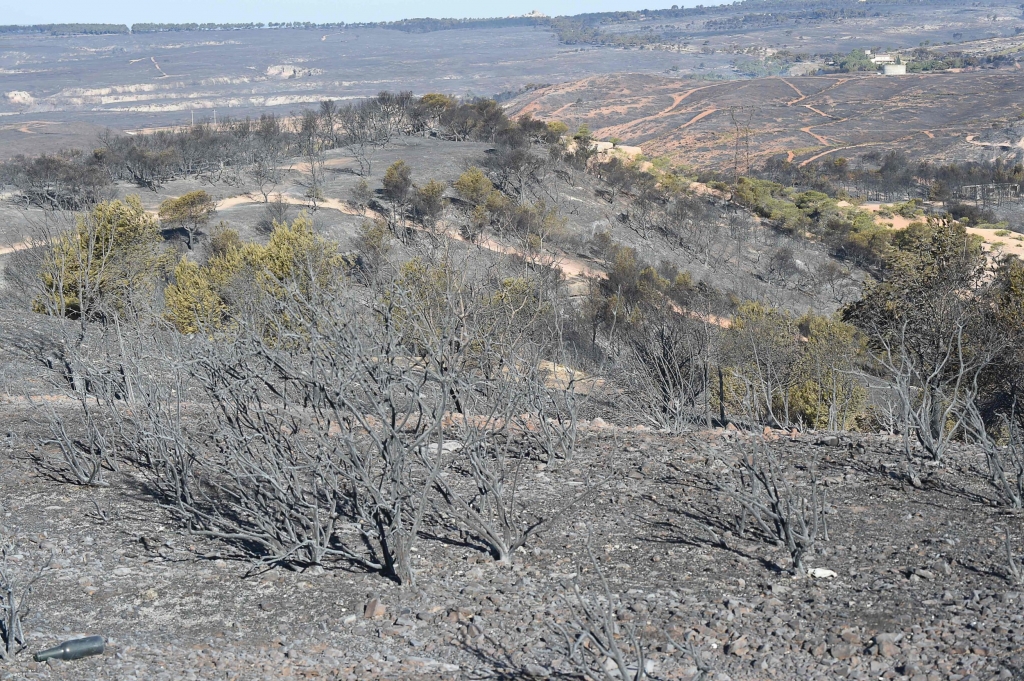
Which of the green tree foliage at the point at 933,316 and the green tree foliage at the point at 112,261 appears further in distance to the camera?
the green tree foliage at the point at 112,261

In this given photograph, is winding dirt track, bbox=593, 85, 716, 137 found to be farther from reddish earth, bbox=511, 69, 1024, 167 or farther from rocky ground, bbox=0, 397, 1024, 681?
rocky ground, bbox=0, 397, 1024, 681

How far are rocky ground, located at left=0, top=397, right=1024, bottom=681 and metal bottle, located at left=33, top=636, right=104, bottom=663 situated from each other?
0.06 metres

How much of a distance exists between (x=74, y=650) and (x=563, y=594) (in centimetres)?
273

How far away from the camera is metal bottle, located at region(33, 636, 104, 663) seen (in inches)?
198

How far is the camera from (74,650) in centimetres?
507

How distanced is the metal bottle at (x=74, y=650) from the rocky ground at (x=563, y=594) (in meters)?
0.06

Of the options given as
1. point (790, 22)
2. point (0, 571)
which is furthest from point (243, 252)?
point (790, 22)

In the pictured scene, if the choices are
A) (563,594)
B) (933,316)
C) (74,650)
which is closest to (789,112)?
(933,316)

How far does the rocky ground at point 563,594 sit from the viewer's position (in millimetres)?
5074

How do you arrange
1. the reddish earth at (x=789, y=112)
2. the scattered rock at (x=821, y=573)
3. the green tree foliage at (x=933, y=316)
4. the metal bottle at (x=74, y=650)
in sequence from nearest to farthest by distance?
the metal bottle at (x=74, y=650) < the scattered rock at (x=821, y=573) < the green tree foliage at (x=933, y=316) < the reddish earth at (x=789, y=112)

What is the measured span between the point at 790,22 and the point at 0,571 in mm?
202076

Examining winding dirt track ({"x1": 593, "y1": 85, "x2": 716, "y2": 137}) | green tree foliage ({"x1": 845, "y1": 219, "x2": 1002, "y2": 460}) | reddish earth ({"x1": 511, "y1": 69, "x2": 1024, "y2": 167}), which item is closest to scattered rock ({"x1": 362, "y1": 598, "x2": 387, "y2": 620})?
green tree foliage ({"x1": 845, "y1": 219, "x2": 1002, "y2": 460})

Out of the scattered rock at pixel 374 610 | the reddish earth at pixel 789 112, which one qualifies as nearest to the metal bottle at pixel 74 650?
the scattered rock at pixel 374 610

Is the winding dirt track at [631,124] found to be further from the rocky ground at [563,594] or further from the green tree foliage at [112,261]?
the rocky ground at [563,594]
